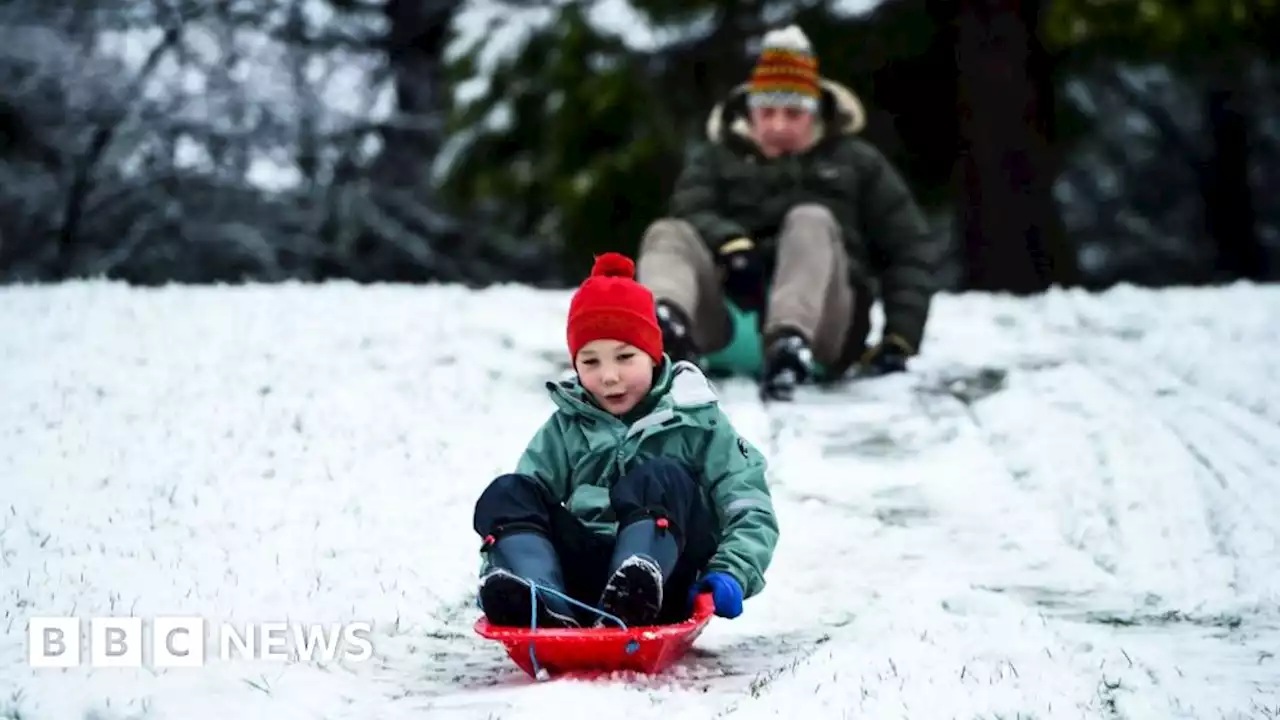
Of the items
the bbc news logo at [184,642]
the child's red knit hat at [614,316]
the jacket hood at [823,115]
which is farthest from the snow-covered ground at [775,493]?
the jacket hood at [823,115]

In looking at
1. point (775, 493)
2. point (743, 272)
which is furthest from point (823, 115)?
point (775, 493)

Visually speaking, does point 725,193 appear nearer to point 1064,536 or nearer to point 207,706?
point 1064,536

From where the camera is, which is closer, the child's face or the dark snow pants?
the dark snow pants

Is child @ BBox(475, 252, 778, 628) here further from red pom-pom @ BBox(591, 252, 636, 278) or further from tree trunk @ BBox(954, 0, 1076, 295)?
tree trunk @ BBox(954, 0, 1076, 295)

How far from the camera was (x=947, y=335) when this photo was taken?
27.4ft

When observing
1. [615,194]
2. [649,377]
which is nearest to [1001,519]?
[649,377]

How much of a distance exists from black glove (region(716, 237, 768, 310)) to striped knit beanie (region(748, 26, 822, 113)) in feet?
1.88


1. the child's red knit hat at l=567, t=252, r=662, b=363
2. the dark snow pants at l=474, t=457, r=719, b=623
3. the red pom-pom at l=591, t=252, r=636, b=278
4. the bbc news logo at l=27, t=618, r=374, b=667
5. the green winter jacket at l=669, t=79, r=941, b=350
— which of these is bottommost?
the bbc news logo at l=27, t=618, r=374, b=667

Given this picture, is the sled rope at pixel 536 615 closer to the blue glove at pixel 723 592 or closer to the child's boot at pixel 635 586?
the child's boot at pixel 635 586

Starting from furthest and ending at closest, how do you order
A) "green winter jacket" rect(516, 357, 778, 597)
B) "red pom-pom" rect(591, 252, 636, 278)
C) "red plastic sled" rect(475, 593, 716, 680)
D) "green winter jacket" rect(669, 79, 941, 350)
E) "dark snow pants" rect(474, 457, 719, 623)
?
"green winter jacket" rect(669, 79, 941, 350)
"red pom-pom" rect(591, 252, 636, 278)
"green winter jacket" rect(516, 357, 778, 597)
"dark snow pants" rect(474, 457, 719, 623)
"red plastic sled" rect(475, 593, 716, 680)

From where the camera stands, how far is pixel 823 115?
727 cm

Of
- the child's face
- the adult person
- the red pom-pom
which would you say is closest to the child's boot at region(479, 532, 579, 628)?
the child's face

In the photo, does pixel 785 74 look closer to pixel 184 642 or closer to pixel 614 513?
pixel 614 513

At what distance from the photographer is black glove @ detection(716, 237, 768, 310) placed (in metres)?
6.80
